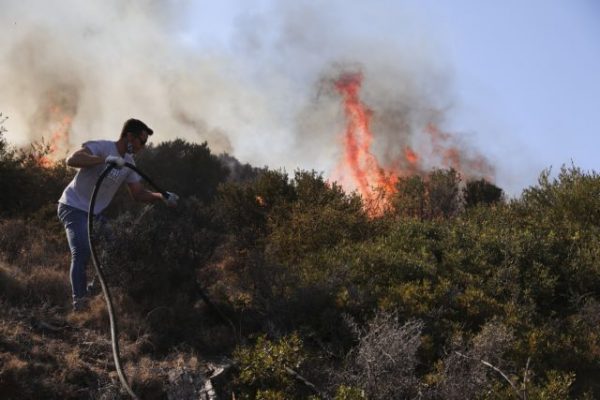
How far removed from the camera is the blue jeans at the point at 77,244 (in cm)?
534

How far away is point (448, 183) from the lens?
18.7 m

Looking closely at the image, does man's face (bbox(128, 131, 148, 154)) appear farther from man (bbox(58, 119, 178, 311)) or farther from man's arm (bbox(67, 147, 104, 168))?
man's arm (bbox(67, 147, 104, 168))

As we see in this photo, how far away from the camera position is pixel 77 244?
211 inches

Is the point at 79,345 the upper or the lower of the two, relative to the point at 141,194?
lower

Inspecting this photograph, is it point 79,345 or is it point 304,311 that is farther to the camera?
point 304,311

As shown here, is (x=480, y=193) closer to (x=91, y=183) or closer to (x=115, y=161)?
(x=91, y=183)

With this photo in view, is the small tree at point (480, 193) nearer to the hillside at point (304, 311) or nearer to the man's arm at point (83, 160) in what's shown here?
the hillside at point (304, 311)

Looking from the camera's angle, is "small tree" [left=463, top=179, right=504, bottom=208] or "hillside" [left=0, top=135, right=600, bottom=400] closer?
"hillside" [left=0, top=135, right=600, bottom=400]

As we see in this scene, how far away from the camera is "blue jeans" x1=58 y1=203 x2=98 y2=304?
5.34 meters

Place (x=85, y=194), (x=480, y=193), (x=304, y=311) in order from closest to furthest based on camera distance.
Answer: (x=85, y=194) → (x=304, y=311) → (x=480, y=193)

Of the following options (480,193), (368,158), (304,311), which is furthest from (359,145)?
(304,311)

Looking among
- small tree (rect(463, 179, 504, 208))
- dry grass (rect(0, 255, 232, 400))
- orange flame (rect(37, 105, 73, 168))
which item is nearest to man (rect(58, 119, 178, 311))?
dry grass (rect(0, 255, 232, 400))

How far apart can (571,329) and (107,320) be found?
6.11m

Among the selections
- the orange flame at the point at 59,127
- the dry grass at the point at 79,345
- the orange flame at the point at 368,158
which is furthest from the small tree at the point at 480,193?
the orange flame at the point at 59,127
